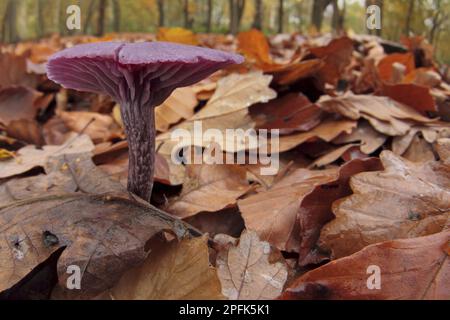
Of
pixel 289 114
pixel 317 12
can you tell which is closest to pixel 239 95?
pixel 289 114

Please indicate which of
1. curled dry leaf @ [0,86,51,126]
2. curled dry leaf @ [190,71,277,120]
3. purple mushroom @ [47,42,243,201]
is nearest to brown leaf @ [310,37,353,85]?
curled dry leaf @ [190,71,277,120]

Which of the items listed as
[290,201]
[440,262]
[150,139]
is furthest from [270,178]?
[440,262]

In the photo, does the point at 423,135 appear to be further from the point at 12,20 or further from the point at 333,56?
the point at 12,20

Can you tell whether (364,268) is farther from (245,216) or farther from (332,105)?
(332,105)

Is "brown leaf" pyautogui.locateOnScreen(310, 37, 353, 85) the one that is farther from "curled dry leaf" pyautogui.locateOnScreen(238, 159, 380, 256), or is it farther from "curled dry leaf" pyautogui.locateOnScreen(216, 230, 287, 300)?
"curled dry leaf" pyautogui.locateOnScreen(216, 230, 287, 300)
